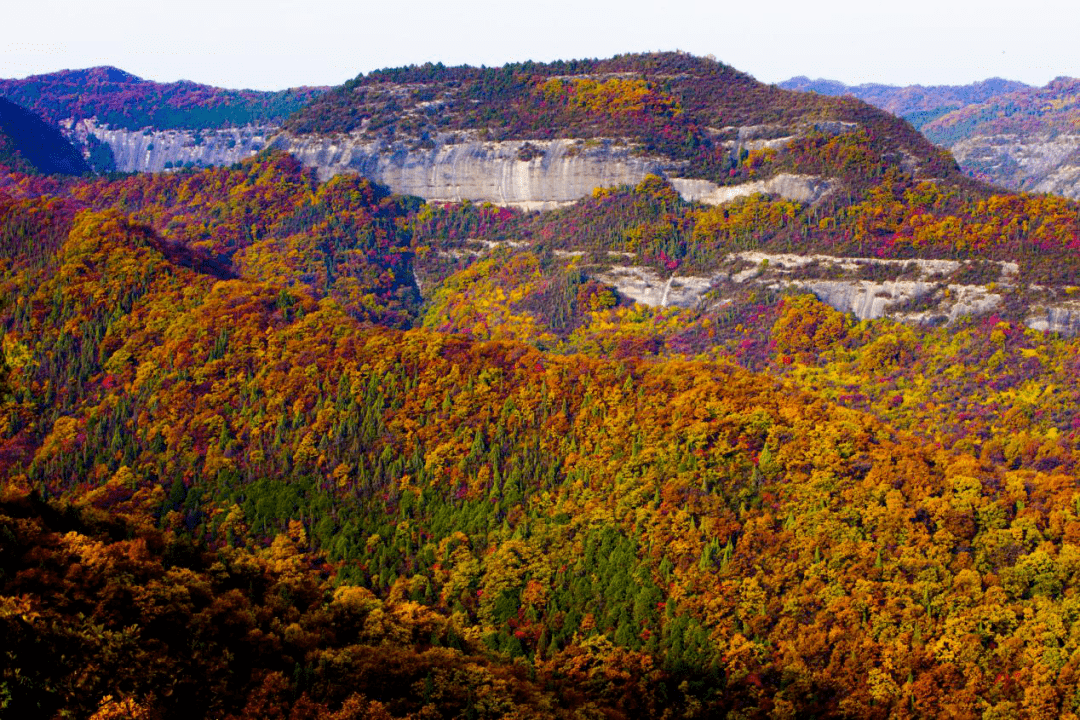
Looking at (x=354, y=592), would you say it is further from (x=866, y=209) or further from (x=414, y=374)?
(x=866, y=209)

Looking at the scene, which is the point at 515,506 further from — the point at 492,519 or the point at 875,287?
the point at 875,287

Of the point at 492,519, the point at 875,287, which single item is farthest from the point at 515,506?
the point at 875,287

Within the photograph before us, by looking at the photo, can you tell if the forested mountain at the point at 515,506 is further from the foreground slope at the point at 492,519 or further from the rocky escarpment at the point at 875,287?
the rocky escarpment at the point at 875,287

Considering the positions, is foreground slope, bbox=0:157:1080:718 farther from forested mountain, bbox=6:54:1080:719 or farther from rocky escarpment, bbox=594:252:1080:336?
rocky escarpment, bbox=594:252:1080:336

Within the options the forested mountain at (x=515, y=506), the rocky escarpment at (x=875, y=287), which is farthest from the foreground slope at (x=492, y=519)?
the rocky escarpment at (x=875, y=287)

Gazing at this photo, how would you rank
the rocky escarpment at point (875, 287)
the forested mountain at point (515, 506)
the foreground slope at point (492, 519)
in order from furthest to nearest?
the rocky escarpment at point (875, 287)
the foreground slope at point (492, 519)
the forested mountain at point (515, 506)

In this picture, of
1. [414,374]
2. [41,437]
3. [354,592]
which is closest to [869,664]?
[354,592]

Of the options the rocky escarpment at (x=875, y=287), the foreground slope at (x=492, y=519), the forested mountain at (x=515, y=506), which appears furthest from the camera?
the rocky escarpment at (x=875, y=287)

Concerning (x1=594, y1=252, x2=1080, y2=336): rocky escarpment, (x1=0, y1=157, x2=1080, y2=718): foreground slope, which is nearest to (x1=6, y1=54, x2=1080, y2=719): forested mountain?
(x1=0, y1=157, x2=1080, y2=718): foreground slope
